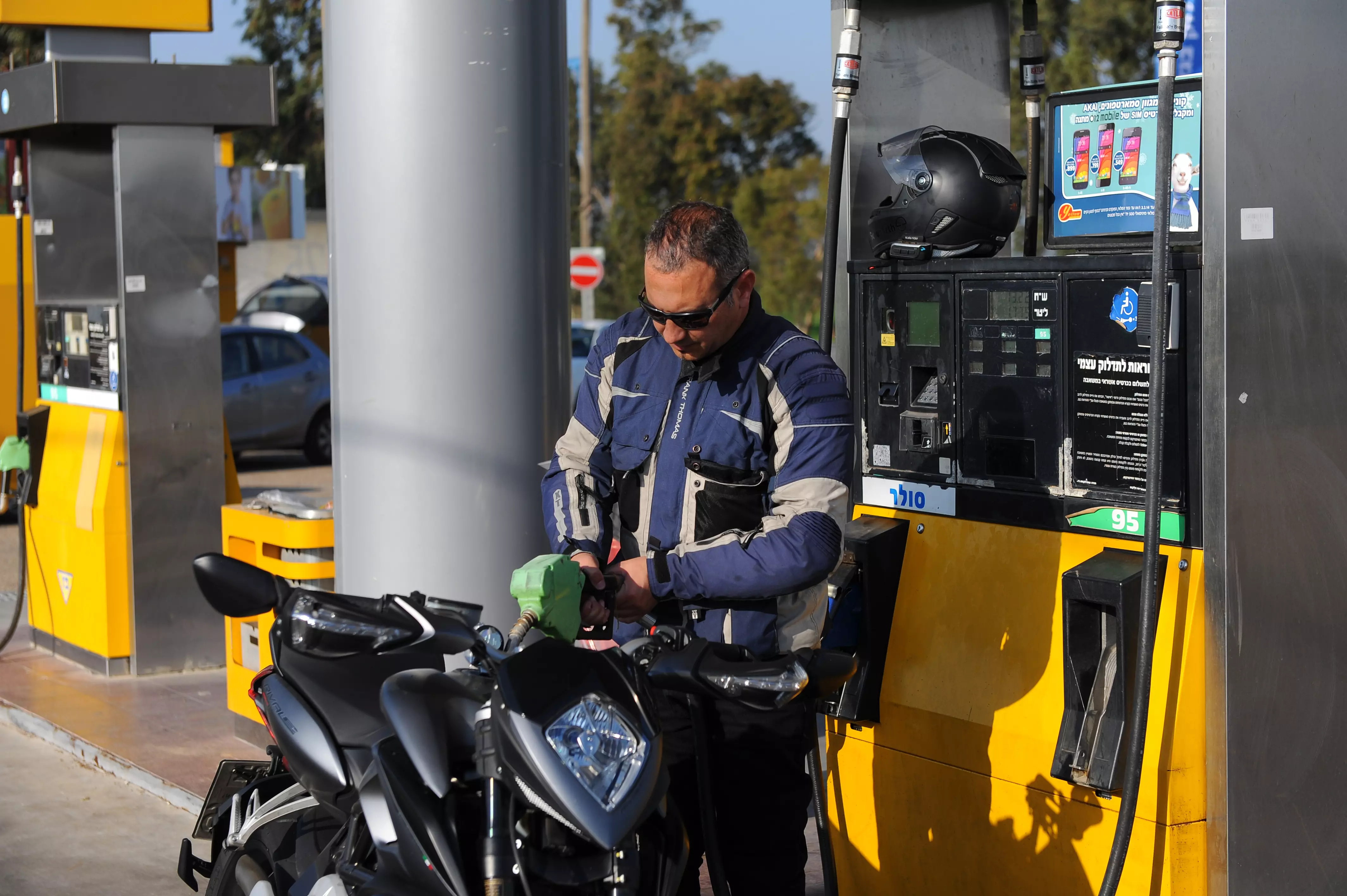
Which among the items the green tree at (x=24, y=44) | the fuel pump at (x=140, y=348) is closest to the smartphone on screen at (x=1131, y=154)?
the fuel pump at (x=140, y=348)

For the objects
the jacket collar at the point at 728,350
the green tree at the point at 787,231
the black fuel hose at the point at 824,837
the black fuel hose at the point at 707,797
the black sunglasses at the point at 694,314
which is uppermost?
the green tree at the point at 787,231

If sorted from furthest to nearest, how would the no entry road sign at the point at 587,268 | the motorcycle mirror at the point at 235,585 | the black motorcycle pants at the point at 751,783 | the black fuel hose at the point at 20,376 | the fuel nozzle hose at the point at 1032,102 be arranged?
1. the no entry road sign at the point at 587,268
2. the black fuel hose at the point at 20,376
3. the fuel nozzle hose at the point at 1032,102
4. the black motorcycle pants at the point at 751,783
5. the motorcycle mirror at the point at 235,585

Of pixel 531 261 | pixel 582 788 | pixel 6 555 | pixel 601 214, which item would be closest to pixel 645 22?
pixel 601 214

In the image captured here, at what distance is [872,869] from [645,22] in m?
35.5

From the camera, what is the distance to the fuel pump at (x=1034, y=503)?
3295 millimetres

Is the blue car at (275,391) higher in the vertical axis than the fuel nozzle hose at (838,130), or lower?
lower

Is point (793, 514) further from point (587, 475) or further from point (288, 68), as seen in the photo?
point (288, 68)

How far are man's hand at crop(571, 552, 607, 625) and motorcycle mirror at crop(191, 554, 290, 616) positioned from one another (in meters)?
0.54

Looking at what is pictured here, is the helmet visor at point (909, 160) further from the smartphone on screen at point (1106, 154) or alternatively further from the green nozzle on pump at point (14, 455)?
the green nozzle on pump at point (14, 455)

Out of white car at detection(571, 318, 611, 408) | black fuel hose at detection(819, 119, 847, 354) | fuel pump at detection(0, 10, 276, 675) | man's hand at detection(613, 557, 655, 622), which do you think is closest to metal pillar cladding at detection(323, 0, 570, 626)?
black fuel hose at detection(819, 119, 847, 354)

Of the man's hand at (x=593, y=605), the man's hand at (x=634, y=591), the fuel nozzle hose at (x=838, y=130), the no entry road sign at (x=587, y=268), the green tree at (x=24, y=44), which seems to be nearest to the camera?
the man's hand at (x=593, y=605)

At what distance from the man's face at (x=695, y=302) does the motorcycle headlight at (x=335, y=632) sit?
890 millimetres

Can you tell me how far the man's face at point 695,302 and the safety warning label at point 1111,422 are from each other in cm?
87

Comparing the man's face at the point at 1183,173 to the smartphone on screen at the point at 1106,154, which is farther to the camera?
the smartphone on screen at the point at 1106,154
